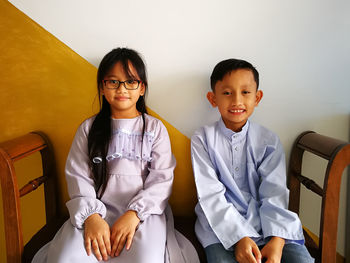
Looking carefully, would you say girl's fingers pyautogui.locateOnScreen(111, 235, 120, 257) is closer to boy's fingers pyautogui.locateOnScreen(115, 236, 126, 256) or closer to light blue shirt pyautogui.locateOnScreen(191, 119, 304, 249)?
boy's fingers pyautogui.locateOnScreen(115, 236, 126, 256)

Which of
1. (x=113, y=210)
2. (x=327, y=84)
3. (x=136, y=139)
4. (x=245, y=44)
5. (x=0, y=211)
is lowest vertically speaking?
(x=0, y=211)

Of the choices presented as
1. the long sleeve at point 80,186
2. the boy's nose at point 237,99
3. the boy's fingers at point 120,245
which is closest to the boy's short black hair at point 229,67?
the boy's nose at point 237,99

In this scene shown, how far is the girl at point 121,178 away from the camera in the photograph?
893 millimetres

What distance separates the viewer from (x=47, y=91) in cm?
125

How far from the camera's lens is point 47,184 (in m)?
1.25

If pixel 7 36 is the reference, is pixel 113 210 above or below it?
below

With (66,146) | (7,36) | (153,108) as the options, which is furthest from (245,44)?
(7,36)

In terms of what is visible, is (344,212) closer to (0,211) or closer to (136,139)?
(136,139)

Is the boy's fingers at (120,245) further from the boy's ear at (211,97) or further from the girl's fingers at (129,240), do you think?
the boy's ear at (211,97)

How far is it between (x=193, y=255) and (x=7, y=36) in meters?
1.26

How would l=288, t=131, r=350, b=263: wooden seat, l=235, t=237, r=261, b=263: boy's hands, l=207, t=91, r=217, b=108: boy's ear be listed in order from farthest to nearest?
l=207, t=91, r=217, b=108: boy's ear → l=288, t=131, r=350, b=263: wooden seat → l=235, t=237, r=261, b=263: boy's hands

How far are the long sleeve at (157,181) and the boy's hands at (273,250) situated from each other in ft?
1.29

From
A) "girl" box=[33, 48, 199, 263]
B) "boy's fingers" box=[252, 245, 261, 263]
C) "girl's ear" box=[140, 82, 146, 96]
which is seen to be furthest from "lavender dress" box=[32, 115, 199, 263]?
"boy's fingers" box=[252, 245, 261, 263]

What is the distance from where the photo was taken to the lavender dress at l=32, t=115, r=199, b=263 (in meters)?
0.87
